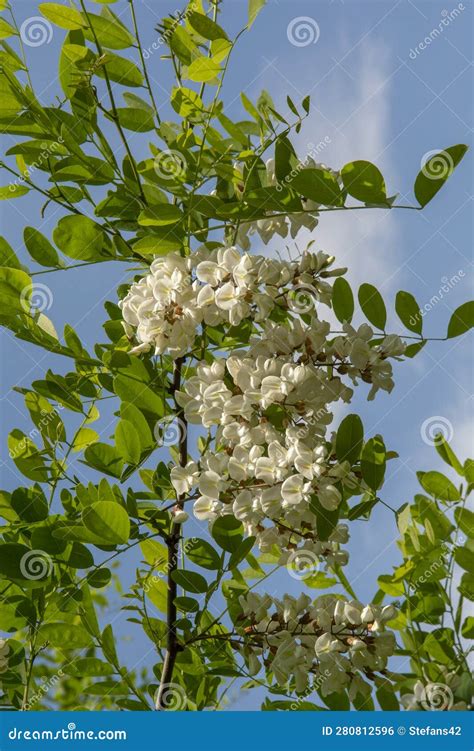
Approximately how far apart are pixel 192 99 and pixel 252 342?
1.18ft

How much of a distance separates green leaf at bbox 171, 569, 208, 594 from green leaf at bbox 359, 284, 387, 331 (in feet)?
1.42

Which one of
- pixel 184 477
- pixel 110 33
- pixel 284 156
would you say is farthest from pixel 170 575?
pixel 110 33

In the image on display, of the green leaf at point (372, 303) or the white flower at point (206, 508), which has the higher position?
the green leaf at point (372, 303)

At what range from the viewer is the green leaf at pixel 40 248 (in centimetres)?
125

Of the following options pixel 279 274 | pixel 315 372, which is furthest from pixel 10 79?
pixel 315 372

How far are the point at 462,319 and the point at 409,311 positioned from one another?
0.07 meters

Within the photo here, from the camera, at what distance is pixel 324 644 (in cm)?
101

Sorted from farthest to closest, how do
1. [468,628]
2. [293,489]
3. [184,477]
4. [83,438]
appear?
[83,438] → [468,628] → [184,477] → [293,489]

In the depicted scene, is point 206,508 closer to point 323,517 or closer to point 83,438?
point 323,517

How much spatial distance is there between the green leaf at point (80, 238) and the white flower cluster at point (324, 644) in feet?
1.81

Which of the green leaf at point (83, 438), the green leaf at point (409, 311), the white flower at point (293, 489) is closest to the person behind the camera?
the white flower at point (293, 489)

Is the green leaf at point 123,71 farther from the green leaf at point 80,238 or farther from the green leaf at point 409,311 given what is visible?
the green leaf at point 409,311

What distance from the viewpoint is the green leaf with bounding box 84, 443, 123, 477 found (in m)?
1.09

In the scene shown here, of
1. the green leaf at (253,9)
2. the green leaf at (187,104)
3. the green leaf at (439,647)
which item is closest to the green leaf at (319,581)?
the green leaf at (439,647)
